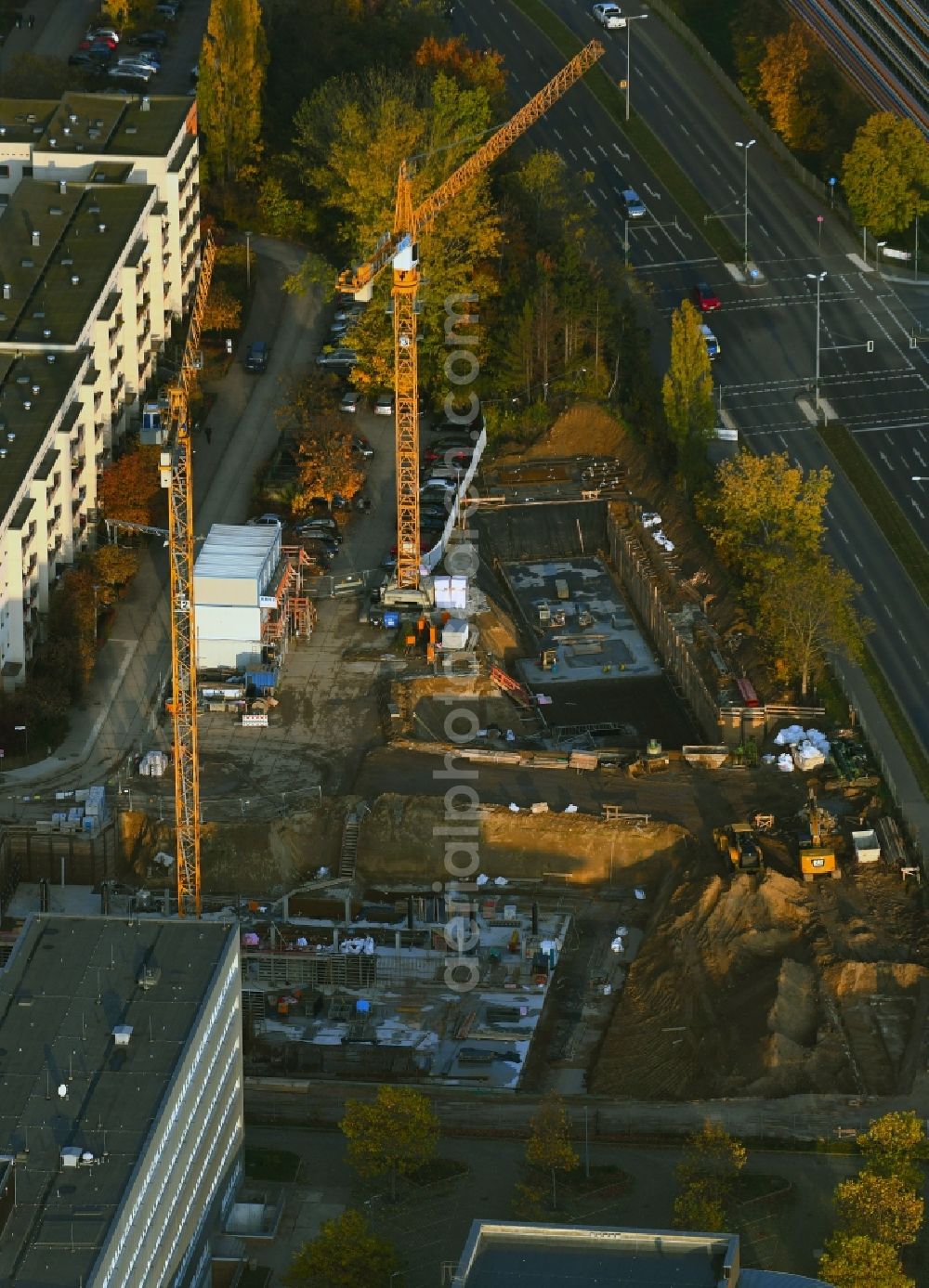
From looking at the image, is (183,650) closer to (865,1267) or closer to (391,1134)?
(391,1134)

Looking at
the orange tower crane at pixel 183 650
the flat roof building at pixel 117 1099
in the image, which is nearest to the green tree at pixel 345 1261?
the flat roof building at pixel 117 1099

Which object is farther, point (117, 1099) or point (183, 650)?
point (183, 650)

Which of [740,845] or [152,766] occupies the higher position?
[152,766]

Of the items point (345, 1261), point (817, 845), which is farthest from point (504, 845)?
point (345, 1261)

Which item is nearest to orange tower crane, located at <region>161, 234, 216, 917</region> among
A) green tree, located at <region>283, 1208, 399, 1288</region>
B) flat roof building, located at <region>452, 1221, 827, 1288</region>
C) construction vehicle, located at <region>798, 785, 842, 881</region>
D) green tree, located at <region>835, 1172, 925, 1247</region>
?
construction vehicle, located at <region>798, 785, 842, 881</region>

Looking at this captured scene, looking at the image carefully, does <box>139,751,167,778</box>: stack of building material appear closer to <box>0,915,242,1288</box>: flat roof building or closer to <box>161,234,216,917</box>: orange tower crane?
<box>161,234,216,917</box>: orange tower crane

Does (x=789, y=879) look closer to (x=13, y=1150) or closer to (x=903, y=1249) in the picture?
(x=903, y=1249)

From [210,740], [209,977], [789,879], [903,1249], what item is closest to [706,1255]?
[903,1249]
